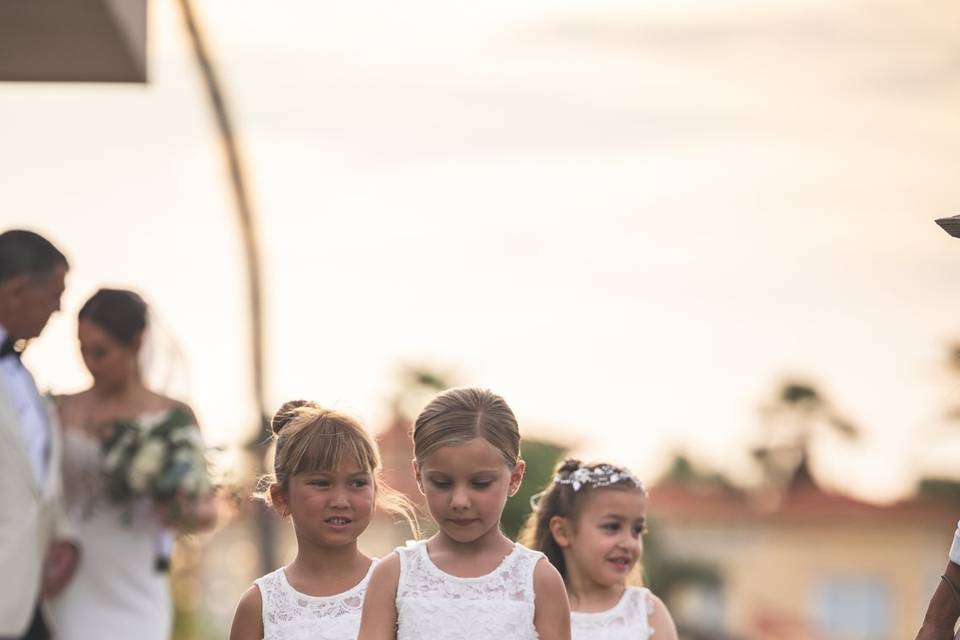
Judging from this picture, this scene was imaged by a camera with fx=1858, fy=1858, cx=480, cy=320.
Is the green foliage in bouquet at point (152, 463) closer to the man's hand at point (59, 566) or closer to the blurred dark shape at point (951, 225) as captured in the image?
the man's hand at point (59, 566)

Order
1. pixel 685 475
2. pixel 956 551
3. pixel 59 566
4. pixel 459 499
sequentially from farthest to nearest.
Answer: pixel 685 475
pixel 59 566
pixel 956 551
pixel 459 499

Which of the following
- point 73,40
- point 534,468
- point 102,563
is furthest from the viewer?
point 534,468

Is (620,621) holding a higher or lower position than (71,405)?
lower

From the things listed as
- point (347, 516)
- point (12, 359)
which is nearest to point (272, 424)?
point (347, 516)

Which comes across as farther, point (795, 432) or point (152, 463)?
point (795, 432)

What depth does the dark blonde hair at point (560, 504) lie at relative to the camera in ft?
25.6

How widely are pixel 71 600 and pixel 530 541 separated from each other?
196 cm

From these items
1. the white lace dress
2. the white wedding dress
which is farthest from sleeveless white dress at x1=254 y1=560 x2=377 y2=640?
the white lace dress

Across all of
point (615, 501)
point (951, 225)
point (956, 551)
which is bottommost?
point (615, 501)

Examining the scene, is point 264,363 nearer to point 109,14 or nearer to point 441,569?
point 109,14

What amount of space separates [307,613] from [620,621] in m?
1.68

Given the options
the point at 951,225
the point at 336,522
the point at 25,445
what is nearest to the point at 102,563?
the point at 336,522

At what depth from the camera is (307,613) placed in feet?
21.4

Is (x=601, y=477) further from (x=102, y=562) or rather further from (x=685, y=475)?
(x=685, y=475)
